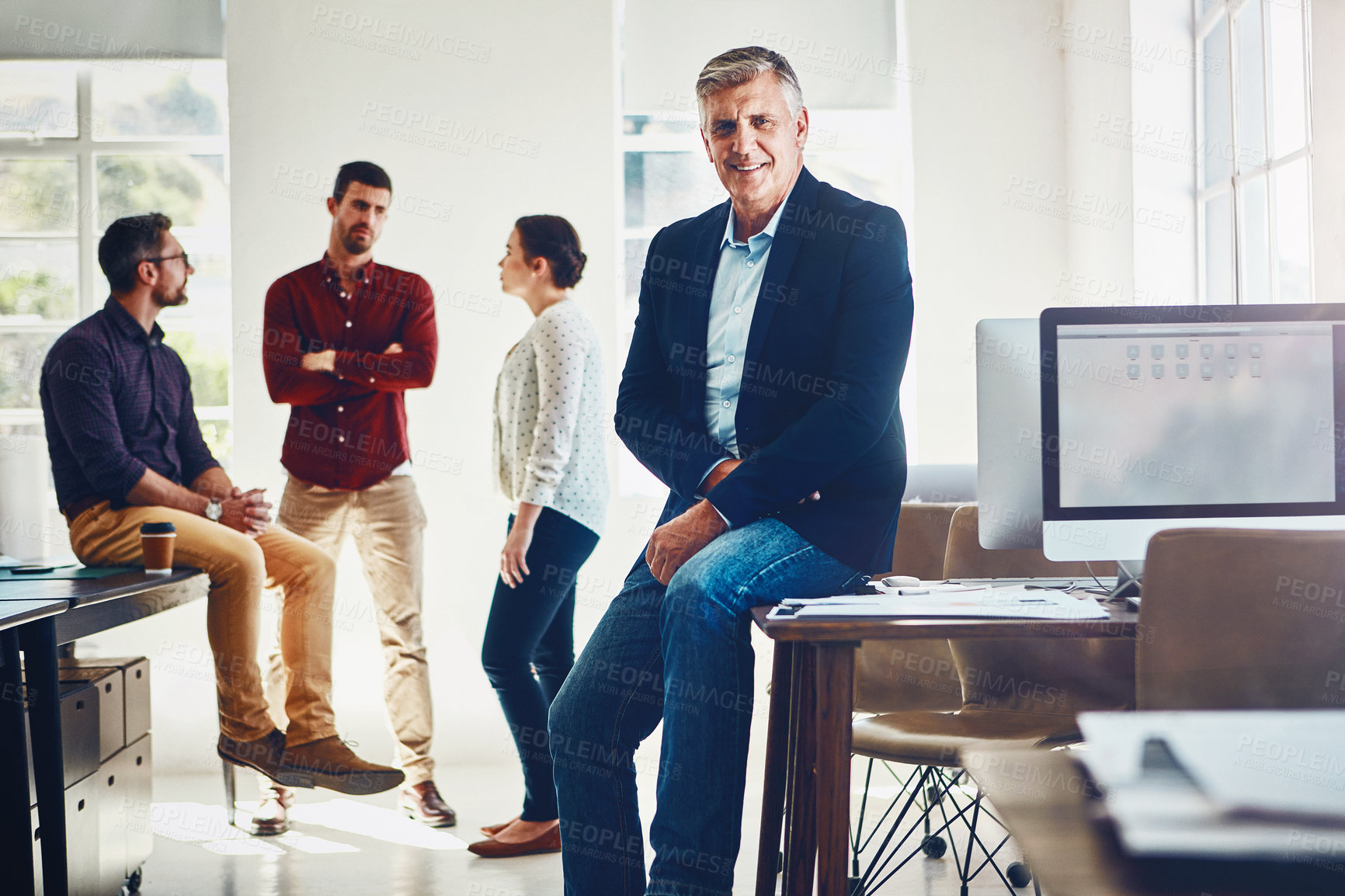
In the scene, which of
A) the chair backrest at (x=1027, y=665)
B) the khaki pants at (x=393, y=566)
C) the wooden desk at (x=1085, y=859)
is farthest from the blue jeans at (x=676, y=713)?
the khaki pants at (x=393, y=566)

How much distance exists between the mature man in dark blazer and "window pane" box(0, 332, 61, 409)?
3.51 metres

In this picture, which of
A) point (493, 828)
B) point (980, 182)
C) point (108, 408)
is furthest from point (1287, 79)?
point (108, 408)

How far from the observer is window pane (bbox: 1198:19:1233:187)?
3.59 metres

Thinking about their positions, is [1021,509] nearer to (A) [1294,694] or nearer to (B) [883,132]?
(A) [1294,694]

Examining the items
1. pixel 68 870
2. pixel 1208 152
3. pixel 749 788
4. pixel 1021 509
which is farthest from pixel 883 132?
pixel 68 870

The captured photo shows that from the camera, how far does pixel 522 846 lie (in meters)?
3.10

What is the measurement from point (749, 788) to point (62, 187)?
361 centimetres

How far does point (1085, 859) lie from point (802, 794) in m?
0.64

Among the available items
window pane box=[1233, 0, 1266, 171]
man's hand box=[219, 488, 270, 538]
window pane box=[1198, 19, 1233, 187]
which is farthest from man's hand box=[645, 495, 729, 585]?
window pane box=[1198, 19, 1233, 187]

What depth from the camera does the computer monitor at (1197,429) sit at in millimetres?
1748

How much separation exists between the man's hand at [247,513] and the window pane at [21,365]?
1.78 metres

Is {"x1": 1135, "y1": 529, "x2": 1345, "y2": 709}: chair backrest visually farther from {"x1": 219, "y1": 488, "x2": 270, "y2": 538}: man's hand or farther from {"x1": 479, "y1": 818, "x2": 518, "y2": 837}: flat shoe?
{"x1": 219, "y1": 488, "x2": 270, "y2": 538}: man's hand

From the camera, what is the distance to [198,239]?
4.39 meters

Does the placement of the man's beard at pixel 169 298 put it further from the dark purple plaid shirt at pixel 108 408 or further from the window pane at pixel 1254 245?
the window pane at pixel 1254 245
